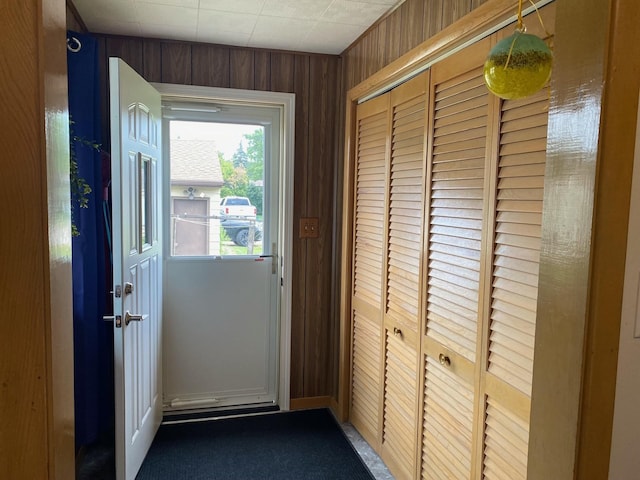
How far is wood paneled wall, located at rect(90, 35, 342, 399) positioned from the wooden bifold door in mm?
402

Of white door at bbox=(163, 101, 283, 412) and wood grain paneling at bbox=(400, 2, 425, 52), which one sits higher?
wood grain paneling at bbox=(400, 2, 425, 52)

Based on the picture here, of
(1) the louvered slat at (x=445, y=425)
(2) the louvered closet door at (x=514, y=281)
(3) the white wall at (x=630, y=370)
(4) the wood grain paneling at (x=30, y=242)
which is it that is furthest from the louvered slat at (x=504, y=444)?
(4) the wood grain paneling at (x=30, y=242)


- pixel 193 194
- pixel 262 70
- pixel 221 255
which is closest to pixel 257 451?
pixel 221 255

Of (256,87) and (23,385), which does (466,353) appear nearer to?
(23,385)

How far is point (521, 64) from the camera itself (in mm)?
1093

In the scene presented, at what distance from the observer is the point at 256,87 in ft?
9.42

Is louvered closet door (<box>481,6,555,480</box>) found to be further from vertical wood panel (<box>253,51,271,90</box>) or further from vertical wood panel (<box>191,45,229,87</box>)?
vertical wood panel (<box>191,45,229,87</box>)

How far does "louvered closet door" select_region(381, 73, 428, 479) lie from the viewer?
6.72 feet

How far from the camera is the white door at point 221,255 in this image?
9.73 feet

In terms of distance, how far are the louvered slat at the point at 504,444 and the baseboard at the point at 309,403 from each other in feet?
5.49

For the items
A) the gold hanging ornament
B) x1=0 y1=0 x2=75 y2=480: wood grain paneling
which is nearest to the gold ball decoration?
the gold hanging ornament

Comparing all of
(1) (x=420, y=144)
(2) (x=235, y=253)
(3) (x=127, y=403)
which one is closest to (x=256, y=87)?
(2) (x=235, y=253)

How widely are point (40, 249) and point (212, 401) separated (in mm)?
2616

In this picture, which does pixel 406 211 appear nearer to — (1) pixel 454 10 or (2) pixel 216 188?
(1) pixel 454 10
